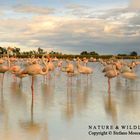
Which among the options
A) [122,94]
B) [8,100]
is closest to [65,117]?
[8,100]

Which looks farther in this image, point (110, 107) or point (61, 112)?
point (110, 107)

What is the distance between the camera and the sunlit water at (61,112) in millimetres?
9648

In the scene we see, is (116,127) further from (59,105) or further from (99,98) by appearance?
(99,98)

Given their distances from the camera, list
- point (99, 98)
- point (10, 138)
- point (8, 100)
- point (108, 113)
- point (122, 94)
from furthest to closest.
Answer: point (122, 94), point (99, 98), point (8, 100), point (108, 113), point (10, 138)

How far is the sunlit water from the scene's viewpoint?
9.65 metres

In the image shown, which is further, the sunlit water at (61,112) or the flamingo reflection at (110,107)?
the flamingo reflection at (110,107)

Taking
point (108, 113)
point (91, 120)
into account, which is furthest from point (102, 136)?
point (108, 113)

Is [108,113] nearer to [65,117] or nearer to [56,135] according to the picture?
[65,117]

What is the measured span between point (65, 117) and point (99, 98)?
4076 mm

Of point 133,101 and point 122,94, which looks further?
point 122,94

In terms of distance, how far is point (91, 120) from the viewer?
11.0m

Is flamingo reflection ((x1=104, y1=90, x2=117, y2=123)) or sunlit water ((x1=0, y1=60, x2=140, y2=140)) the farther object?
flamingo reflection ((x1=104, y1=90, x2=117, y2=123))

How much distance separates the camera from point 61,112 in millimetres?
12023

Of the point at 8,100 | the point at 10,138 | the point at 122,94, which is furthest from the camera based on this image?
the point at 122,94
